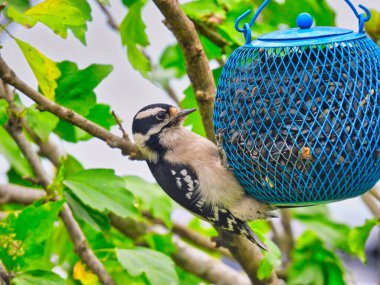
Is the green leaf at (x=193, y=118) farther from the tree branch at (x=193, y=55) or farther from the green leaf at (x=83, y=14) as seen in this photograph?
the green leaf at (x=83, y=14)

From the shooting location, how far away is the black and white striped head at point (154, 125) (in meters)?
4.09

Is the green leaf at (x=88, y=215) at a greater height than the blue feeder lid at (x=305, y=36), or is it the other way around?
the blue feeder lid at (x=305, y=36)

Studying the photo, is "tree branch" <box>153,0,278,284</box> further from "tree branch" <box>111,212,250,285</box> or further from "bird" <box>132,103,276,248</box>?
"tree branch" <box>111,212,250,285</box>

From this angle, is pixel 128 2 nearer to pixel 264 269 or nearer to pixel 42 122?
pixel 42 122

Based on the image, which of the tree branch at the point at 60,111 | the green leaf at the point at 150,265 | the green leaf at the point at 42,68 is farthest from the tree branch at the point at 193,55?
the green leaf at the point at 150,265

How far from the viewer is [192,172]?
404cm

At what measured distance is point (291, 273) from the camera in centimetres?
480

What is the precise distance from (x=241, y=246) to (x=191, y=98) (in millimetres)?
765

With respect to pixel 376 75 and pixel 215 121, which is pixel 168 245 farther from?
pixel 376 75

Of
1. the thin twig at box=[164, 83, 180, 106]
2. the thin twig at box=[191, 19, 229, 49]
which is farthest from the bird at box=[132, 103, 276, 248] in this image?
the thin twig at box=[164, 83, 180, 106]

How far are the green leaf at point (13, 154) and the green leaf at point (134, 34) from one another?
831mm

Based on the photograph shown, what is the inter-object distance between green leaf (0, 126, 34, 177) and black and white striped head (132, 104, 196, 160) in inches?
30.5

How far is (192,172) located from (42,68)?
0.90 meters

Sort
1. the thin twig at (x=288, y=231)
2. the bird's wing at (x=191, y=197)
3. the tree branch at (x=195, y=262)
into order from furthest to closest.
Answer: the thin twig at (x=288, y=231), the tree branch at (x=195, y=262), the bird's wing at (x=191, y=197)
